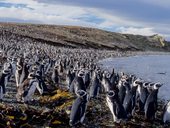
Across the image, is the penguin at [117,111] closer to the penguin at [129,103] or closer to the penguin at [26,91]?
the penguin at [129,103]

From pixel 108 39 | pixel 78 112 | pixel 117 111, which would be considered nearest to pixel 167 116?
pixel 117 111

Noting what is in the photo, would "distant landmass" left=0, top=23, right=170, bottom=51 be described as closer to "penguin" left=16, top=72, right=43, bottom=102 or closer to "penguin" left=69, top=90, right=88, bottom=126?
"penguin" left=16, top=72, right=43, bottom=102

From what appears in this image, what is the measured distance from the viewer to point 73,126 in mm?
13516

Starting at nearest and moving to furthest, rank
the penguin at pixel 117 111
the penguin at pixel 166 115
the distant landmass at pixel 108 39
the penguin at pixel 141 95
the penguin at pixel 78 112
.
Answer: the penguin at pixel 78 112, the penguin at pixel 117 111, the penguin at pixel 166 115, the penguin at pixel 141 95, the distant landmass at pixel 108 39

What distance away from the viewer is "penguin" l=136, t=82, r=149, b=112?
17267 millimetres

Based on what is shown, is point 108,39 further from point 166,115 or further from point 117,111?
point 117,111

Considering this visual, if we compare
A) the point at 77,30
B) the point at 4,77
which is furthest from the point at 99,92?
the point at 77,30

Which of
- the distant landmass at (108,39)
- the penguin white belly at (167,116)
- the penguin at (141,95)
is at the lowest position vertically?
the distant landmass at (108,39)

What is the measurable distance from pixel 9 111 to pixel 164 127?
5.46 meters

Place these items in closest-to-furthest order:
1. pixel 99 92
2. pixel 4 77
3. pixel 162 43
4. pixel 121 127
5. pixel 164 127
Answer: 1. pixel 121 127
2. pixel 164 127
3. pixel 4 77
4. pixel 99 92
5. pixel 162 43

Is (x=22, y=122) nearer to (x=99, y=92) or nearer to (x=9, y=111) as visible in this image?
(x=9, y=111)

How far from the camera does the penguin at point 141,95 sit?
17267 mm

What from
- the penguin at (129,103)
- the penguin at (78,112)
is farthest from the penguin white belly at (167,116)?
the penguin at (78,112)

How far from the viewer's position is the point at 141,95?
1789 centimetres
